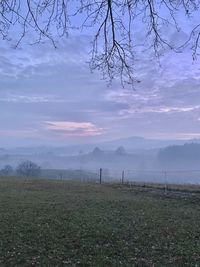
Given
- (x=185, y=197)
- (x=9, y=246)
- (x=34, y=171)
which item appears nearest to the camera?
(x=9, y=246)

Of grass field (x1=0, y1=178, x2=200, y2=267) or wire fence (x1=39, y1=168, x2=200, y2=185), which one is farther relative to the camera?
wire fence (x1=39, y1=168, x2=200, y2=185)

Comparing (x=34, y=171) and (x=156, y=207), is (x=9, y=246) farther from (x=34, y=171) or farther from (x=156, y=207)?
(x=34, y=171)

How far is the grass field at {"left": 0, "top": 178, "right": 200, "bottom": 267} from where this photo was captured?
10.6 metres

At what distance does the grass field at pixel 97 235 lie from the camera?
34.8 ft

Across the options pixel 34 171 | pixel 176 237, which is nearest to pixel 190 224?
pixel 176 237

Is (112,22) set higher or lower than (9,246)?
higher

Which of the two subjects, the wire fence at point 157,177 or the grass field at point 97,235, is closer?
the grass field at point 97,235

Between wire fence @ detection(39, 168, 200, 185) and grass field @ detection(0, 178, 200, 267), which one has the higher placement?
wire fence @ detection(39, 168, 200, 185)

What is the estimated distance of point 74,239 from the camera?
1271 cm

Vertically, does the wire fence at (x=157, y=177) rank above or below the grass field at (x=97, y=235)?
above

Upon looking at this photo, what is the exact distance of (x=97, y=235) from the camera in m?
13.4

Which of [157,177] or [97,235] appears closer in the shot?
[97,235]

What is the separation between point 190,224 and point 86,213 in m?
4.70

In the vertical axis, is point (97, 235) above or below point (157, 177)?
below
